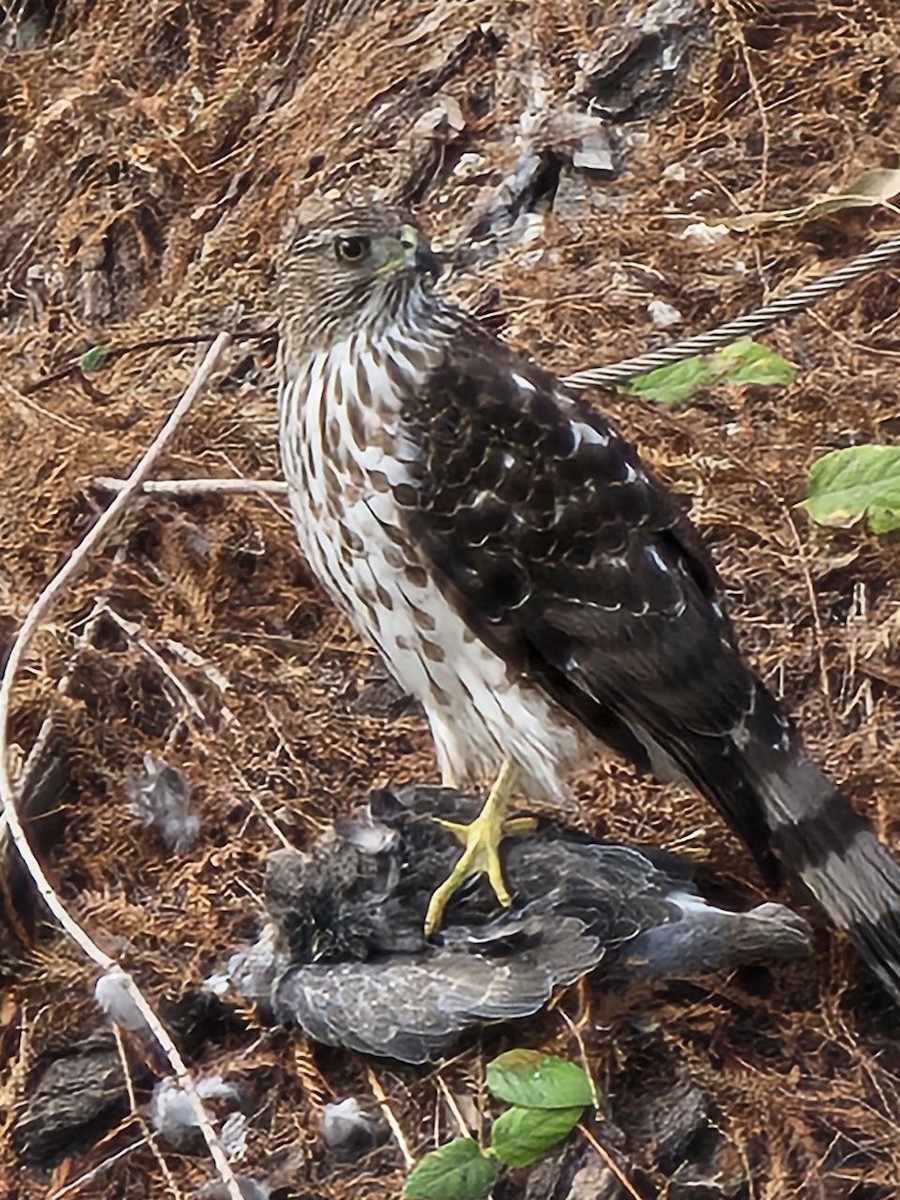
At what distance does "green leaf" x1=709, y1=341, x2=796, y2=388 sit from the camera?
3.28m

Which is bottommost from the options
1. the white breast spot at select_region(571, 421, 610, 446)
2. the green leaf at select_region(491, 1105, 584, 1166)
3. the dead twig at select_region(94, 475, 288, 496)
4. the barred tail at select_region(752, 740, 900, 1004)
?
the green leaf at select_region(491, 1105, 584, 1166)

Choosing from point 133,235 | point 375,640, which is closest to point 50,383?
point 133,235

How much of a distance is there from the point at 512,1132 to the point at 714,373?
5.01ft

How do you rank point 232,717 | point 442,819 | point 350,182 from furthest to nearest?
point 350,182, point 232,717, point 442,819

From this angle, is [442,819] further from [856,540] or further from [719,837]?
[856,540]

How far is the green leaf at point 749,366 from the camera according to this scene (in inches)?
129

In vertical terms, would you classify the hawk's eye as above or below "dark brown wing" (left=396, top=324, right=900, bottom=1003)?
above

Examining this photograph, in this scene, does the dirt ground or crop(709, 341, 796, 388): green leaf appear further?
crop(709, 341, 796, 388): green leaf

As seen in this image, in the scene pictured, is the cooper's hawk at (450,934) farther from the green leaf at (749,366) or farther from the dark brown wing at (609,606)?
the green leaf at (749,366)

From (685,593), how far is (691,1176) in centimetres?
78

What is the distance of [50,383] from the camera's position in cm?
403

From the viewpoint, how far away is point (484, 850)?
8.42ft

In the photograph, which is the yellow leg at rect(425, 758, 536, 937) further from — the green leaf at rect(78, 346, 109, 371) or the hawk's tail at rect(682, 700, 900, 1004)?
the green leaf at rect(78, 346, 109, 371)

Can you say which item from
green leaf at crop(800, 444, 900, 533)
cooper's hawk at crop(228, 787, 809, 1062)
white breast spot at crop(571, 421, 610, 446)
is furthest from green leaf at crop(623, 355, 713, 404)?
cooper's hawk at crop(228, 787, 809, 1062)
